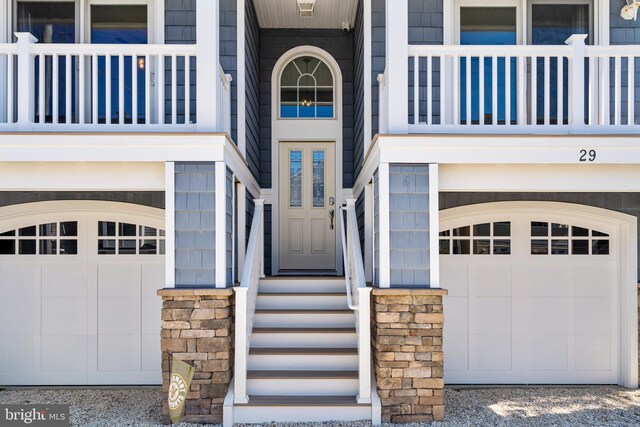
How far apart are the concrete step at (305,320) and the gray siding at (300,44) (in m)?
2.64

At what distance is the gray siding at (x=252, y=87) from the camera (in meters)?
6.39

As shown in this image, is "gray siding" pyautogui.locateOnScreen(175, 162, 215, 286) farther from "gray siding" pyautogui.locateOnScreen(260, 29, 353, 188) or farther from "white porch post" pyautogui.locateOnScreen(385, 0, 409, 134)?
"gray siding" pyautogui.locateOnScreen(260, 29, 353, 188)

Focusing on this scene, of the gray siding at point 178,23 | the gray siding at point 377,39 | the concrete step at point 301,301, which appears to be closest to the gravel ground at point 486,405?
the concrete step at point 301,301

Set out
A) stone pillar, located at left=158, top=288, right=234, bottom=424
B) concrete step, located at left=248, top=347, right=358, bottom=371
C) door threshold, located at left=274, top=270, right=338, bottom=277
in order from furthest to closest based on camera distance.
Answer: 1. door threshold, located at left=274, top=270, right=338, bottom=277
2. concrete step, located at left=248, top=347, right=358, bottom=371
3. stone pillar, located at left=158, top=288, right=234, bottom=424

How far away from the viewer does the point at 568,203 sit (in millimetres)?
6117

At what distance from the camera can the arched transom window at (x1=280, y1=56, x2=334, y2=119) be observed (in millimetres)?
7809

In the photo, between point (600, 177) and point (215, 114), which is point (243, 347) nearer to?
point (215, 114)

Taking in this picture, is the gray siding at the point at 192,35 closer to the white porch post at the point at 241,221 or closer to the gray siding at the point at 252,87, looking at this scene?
A: the gray siding at the point at 252,87

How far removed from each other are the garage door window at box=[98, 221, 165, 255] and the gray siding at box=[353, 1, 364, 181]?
8.63ft

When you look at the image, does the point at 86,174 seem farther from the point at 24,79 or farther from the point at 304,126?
the point at 304,126

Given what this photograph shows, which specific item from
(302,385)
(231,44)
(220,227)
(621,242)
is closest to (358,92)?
(231,44)

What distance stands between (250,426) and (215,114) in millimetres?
2722

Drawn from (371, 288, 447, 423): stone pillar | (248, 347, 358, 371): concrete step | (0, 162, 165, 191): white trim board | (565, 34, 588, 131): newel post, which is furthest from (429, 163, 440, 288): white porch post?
(0, 162, 165, 191): white trim board

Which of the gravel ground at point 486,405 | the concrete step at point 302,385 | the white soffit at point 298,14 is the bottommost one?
the gravel ground at point 486,405
